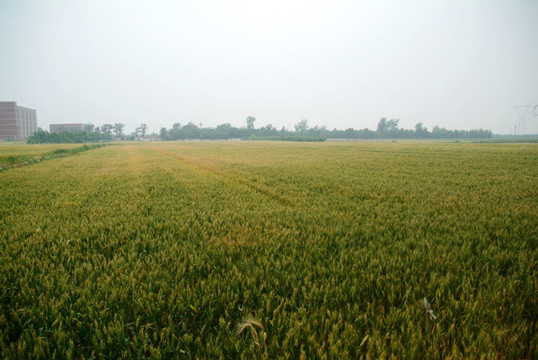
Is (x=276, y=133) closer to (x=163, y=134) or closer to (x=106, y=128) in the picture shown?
(x=163, y=134)

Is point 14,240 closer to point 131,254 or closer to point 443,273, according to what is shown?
point 131,254

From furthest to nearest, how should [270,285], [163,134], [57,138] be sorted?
[163,134], [57,138], [270,285]

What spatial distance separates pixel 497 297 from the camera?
7.64 feet

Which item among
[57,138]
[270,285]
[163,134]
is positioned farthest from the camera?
[163,134]

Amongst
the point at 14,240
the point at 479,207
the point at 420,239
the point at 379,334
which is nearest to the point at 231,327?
the point at 379,334

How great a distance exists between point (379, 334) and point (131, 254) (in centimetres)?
317

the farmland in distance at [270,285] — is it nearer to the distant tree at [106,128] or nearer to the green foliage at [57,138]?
the green foliage at [57,138]

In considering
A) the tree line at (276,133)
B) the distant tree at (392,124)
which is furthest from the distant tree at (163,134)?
the distant tree at (392,124)

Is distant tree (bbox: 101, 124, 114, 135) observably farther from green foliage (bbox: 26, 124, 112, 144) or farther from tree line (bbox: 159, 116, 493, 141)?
green foliage (bbox: 26, 124, 112, 144)

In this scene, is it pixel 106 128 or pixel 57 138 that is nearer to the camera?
pixel 57 138

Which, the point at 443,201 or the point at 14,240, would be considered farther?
the point at 443,201

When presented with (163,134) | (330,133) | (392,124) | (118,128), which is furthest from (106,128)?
(392,124)

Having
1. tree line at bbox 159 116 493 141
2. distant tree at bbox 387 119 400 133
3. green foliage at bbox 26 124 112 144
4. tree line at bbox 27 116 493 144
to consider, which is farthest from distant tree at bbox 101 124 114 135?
distant tree at bbox 387 119 400 133

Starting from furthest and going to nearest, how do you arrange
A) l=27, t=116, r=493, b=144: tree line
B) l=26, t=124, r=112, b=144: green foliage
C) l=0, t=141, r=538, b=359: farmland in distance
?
l=27, t=116, r=493, b=144: tree line
l=26, t=124, r=112, b=144: green foliage
l=0, t=141, r=538, b=359: farmland in distance
